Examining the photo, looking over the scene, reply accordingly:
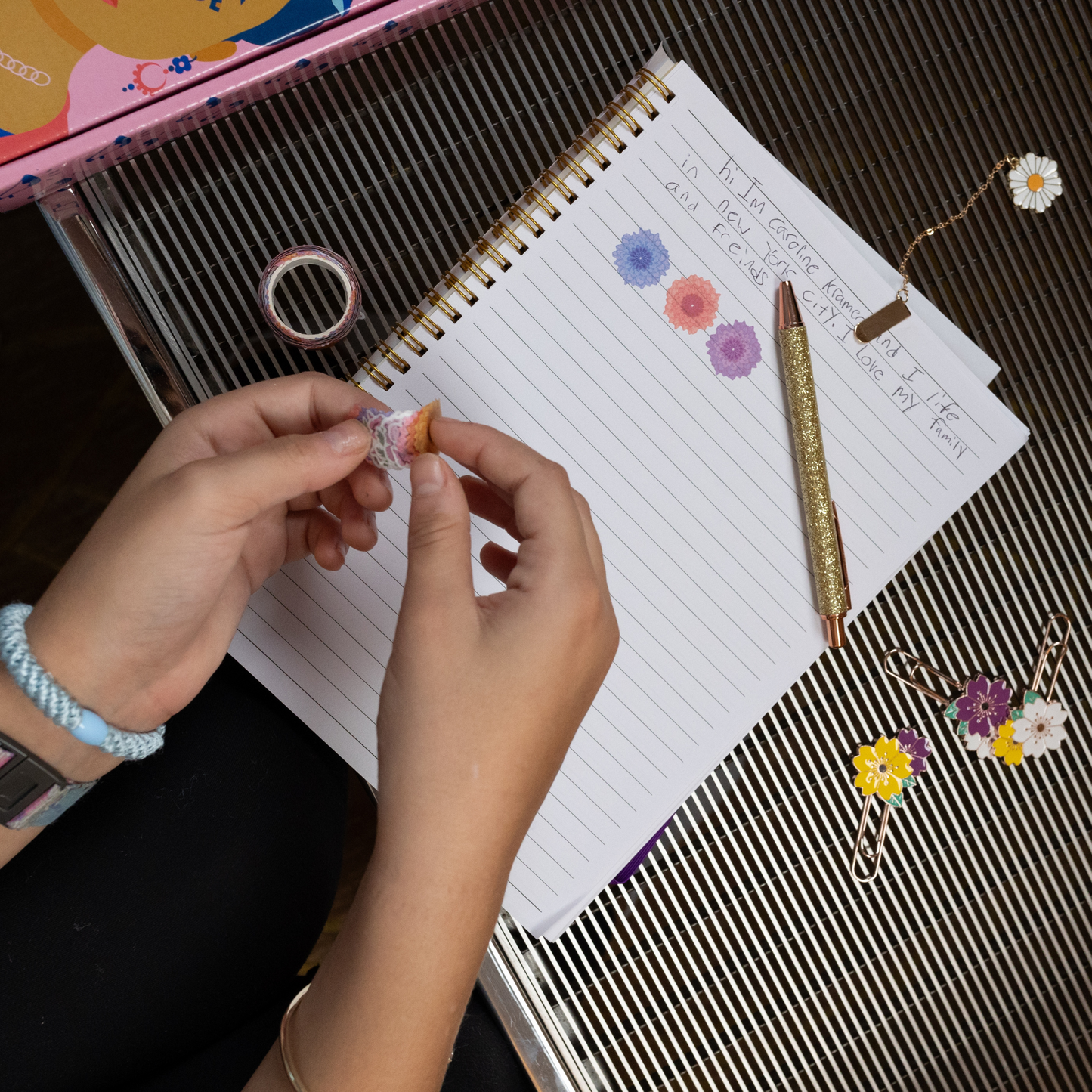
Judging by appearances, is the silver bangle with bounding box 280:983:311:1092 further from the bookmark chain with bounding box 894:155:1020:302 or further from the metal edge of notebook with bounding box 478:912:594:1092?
the bookmark chain with bounding box 894:155:1020:302

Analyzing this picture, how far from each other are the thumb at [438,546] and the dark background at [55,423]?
75cm

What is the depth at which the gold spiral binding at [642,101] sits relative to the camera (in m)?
0.58

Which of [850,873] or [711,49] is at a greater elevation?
[711,49]

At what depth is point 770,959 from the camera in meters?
0.62

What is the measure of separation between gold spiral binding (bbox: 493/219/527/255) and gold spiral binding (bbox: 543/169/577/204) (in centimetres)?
4

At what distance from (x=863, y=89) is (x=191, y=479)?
537 mm

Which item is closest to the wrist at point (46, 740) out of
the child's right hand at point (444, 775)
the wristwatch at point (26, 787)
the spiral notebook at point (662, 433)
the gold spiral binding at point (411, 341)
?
the wristwatch at point (26, 787)

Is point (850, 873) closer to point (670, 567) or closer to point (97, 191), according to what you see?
point (670, 567)

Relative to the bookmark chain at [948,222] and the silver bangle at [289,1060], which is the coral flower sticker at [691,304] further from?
the silver bangle at [289,1060]

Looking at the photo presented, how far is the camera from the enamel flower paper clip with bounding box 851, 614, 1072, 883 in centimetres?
61

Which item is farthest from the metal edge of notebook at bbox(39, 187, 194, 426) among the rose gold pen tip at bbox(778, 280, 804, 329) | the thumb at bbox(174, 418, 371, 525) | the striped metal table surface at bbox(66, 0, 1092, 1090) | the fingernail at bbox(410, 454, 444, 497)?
the rose gold pen tip at bbox(778, 280, 804, 329)

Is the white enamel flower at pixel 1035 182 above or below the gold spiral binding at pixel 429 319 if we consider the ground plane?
above

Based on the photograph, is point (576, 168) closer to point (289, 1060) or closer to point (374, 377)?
point (374, 377)

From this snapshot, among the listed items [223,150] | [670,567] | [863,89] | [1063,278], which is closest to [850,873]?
[670,567]
